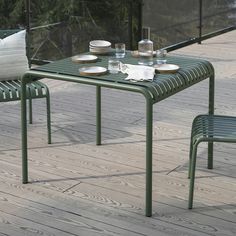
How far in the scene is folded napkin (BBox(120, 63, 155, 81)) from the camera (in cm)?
310

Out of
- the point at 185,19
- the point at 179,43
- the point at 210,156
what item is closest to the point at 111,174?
the point at 210,156

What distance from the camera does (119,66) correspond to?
3.30m

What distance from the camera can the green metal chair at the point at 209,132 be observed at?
3.05 meters

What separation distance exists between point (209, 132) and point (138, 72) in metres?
0.47

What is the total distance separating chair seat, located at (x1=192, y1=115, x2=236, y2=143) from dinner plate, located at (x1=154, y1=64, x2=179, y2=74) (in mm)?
318

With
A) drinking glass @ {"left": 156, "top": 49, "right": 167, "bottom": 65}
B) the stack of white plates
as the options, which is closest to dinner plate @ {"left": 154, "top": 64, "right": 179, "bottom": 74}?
drinking glass @ {"left": 156, "top": 49, "right": 167, "bottom": 65}

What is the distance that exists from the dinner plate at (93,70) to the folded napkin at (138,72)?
4.2 inches

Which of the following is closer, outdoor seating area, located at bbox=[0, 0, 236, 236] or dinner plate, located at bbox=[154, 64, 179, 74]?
outdoor seating area, located at bbox=[0, 0, 236, 236]

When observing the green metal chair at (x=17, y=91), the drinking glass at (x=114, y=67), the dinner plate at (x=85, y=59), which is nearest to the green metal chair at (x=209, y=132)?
the drinking glass at (x=114, y=67)

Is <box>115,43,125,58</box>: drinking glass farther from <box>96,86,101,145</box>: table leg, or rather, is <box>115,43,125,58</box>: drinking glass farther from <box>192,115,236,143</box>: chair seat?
<box>192,115,236,143</box>: chair seat

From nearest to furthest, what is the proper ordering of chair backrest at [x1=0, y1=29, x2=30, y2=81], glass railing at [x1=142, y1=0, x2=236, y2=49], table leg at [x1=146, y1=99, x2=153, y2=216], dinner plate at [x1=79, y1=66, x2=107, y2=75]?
table leg at [x1=146, y1=99, x2=153, y2=216]
dinner plate at [x1=79, y1=66, x2=107, y2=75]
chair backrest at [x1=0, y1=29, x2=30, y2=81]
glass railing at [x1=142, y1=0, x2=236, y2=49]

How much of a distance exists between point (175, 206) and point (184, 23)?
182 inches

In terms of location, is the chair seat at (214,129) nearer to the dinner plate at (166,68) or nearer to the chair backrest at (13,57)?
the dinner plate at (166,68)

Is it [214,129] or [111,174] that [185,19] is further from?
[214,129]
